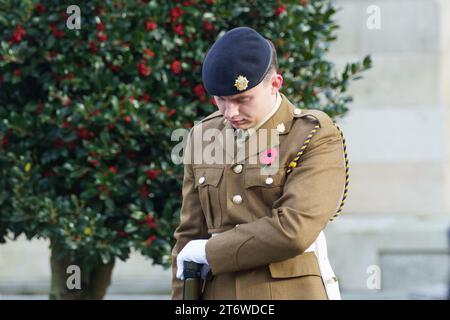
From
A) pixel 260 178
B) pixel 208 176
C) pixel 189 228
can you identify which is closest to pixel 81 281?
pixel 189 228

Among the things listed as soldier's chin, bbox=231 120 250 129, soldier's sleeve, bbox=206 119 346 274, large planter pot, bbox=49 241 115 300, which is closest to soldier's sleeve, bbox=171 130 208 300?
soldier's sleeve, bbox=206 119 346 274

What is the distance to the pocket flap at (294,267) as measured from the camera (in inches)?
132

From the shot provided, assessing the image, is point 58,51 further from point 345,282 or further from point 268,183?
point 345,282

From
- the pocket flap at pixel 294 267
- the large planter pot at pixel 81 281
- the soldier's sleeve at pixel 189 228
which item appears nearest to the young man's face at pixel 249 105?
the soldier's sleeve at pixel 189 228

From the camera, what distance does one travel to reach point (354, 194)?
10.3m

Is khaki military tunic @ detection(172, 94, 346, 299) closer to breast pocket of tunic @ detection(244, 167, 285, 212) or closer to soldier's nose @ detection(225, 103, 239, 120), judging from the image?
breast pocket of tunic @ detection(244, 167, 285, 212)

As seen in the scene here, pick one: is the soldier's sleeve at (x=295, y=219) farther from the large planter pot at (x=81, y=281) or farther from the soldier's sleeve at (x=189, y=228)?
the large planter pot at (x=81, y=281)

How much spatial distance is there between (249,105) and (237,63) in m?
0.16

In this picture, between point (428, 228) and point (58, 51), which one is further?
point (428, 228)

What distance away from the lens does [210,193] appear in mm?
3516

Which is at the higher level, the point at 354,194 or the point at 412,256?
the point at 354,194

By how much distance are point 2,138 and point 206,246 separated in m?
2.20

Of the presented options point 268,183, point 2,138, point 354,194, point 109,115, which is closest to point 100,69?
point 109,115
